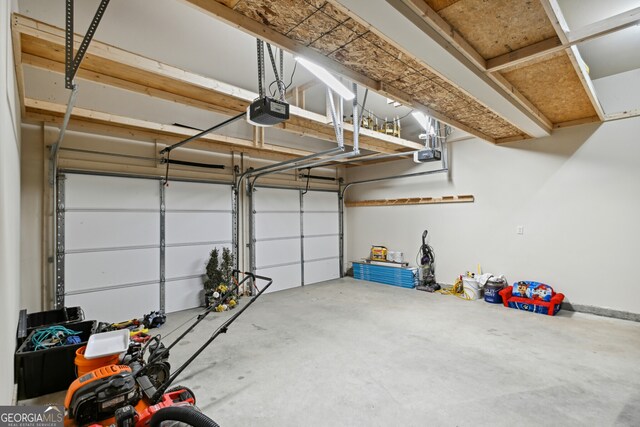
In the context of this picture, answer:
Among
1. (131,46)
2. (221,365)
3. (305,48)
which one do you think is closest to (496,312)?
(221,365)

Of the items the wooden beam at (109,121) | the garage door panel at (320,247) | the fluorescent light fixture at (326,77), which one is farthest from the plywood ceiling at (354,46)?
the garage door panel at (320,247)

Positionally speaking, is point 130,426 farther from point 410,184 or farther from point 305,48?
point 410,184

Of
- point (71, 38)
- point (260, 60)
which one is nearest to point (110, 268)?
point (71, 38)

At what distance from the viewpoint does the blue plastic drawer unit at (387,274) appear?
6250mm

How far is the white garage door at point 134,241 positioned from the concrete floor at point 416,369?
74 cm

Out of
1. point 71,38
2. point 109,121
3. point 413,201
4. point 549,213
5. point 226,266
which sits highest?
point 109,121

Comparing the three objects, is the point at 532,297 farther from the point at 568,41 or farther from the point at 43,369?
the point at 43,369

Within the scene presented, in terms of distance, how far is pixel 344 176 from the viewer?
807cm

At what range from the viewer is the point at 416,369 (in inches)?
112

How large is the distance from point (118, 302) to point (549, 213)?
6843 mm

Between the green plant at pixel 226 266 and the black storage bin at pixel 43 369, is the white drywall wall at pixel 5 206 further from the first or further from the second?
the green plant at pixel 226 266

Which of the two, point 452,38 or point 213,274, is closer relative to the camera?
point 452,38

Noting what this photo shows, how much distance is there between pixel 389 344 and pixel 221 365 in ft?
6.03

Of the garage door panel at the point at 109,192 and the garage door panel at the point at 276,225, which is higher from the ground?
the garage door panel at the point at 109,192
